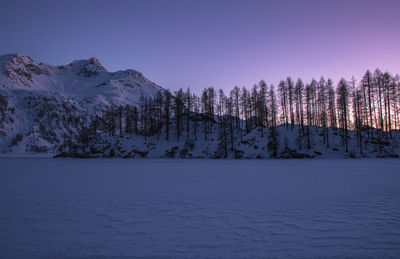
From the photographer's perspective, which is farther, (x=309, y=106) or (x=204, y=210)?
(x=309, y=106)

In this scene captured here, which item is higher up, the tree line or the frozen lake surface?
the tree line

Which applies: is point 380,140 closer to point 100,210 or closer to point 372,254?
point 372,254

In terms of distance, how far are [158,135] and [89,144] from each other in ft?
63.4

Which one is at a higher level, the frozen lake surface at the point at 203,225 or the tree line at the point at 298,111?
the tree line at the point at 298,111

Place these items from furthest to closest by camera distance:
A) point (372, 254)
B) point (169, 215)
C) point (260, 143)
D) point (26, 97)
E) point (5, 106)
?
point (26, 97) < point (5, 106) < point (260, 143) < point (169, 215) < point (372, 254)

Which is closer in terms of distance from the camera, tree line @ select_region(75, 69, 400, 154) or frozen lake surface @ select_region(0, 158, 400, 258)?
frozen lake surface @ select_region(0, 158, 400, 258)

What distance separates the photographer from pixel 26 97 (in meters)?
135

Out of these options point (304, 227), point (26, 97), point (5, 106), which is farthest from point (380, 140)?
point (26, 97)

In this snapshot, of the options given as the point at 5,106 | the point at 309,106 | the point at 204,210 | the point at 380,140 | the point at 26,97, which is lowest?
the point at 204,210

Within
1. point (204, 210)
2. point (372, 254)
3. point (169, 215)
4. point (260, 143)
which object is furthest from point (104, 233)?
point (260, 143)

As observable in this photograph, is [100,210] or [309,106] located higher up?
[309,106]

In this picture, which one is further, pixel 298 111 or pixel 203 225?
pixel 298 111

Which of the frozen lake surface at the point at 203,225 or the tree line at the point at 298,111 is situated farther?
the tree line at the point at 298,111

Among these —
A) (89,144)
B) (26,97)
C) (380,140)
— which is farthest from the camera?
(26,97)
